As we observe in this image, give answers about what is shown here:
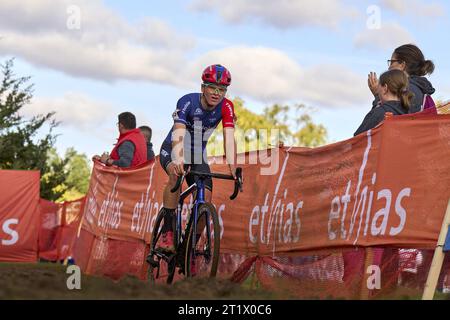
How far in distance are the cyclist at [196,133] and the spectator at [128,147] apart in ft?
14.6

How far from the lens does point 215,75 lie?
810cm

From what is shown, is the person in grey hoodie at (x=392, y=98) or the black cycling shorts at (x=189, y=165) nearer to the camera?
the person in grey hoodie at (x=392, y=98)

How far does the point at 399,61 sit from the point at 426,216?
2.55m

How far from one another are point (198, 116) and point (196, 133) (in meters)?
0.17

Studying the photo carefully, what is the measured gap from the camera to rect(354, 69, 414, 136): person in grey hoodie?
787 centimetres

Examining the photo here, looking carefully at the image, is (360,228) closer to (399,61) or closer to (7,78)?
(399,61)

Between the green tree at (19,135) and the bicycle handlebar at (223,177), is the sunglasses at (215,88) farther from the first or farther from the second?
the green tree at (19,135)

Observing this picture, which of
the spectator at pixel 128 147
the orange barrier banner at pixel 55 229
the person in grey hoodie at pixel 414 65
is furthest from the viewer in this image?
the orange barrier banner at pixel 55 229

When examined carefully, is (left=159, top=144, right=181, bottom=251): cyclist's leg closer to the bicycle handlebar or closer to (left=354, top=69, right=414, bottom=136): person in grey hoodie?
the bicycle handlebar

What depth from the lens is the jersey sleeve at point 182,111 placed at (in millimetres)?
8258

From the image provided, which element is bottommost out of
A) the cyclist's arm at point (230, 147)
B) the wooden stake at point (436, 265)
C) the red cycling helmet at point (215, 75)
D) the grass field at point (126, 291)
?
the grass field at point (126, 291)

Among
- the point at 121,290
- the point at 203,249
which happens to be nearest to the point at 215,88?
the point at 203,249

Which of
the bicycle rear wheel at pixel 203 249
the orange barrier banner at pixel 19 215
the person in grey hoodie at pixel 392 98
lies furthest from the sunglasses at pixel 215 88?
the orange barrier banner at pixel 19 215

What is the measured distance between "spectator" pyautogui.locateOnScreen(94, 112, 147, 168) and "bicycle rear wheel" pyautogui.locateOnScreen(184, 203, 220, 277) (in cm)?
Answer: 525
